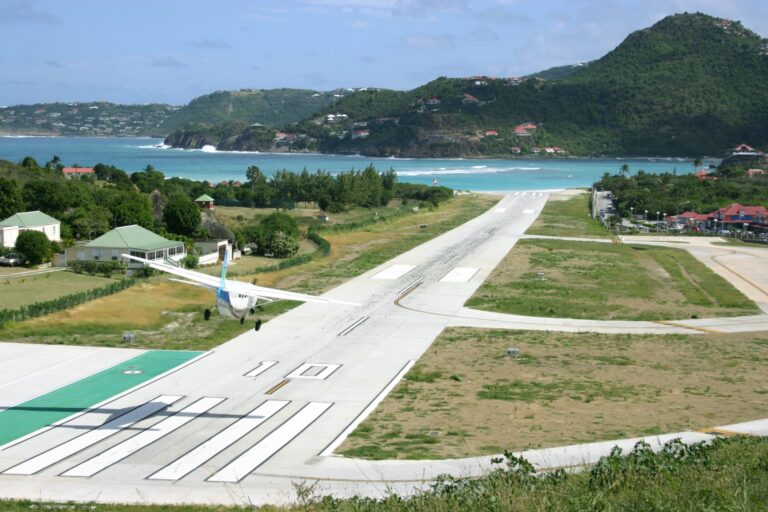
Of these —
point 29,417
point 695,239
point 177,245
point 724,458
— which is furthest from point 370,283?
point 695,239

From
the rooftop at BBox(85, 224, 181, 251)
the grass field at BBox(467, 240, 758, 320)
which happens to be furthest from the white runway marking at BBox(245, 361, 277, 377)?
the rooftop at BBox(85, 224, 181, 251)

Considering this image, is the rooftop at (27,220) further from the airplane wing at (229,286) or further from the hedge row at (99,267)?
the airplane wing at (229,286)

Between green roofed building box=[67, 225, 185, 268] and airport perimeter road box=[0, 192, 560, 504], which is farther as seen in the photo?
green roofed building box=[67, 225, 185, 268]

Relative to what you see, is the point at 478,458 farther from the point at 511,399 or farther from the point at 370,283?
the point at 370,283

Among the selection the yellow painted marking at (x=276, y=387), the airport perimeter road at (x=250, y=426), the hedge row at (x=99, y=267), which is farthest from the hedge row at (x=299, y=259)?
the yellow painted marking at (x=276, y=387)

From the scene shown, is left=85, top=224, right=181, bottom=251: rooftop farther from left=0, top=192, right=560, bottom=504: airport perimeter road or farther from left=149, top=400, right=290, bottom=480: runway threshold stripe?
left=149, top=400, right=290, bottom=480: runway threshold stripe

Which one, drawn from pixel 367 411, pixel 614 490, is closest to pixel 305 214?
pixel 367 411

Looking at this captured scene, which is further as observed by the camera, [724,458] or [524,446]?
[524,446]
